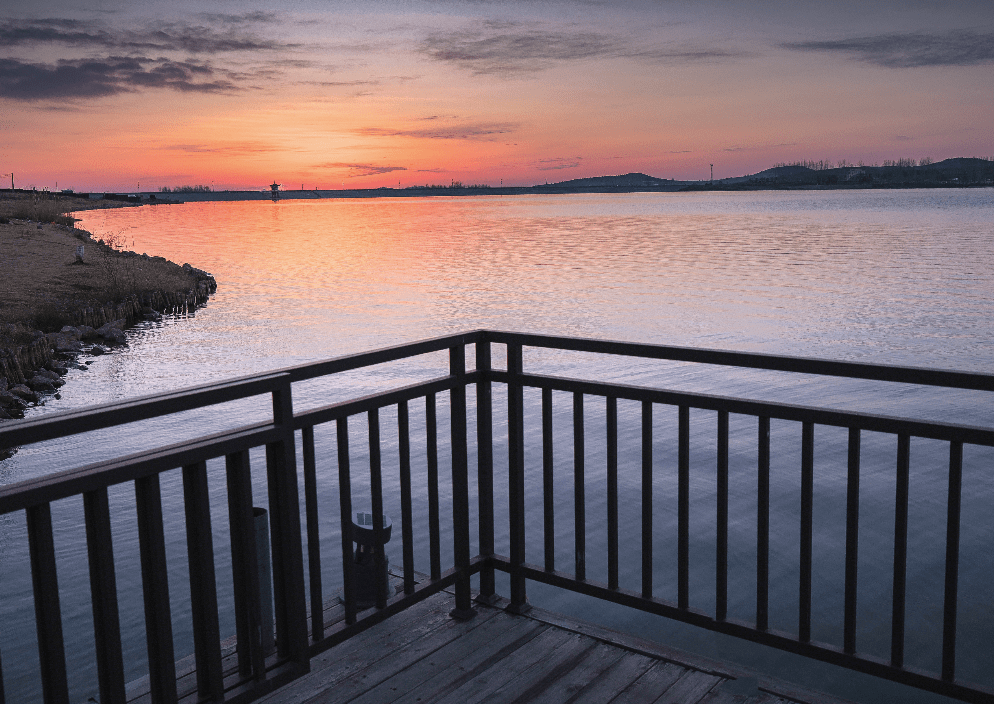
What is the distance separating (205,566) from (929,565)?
694 centimetres

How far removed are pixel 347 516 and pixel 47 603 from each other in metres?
1.31

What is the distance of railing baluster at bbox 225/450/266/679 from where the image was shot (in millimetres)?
3006

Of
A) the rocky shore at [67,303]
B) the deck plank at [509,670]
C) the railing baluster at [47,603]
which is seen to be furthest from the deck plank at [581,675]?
the rocky shore at [67,303]

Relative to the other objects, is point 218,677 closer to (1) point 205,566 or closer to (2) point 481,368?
(1) point 205,566

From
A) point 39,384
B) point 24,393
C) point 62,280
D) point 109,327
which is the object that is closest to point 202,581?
point 24,393

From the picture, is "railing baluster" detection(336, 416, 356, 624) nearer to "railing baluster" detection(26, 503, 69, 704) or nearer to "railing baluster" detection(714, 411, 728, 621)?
"railing baluster" detection(26, 503, 69, 704)

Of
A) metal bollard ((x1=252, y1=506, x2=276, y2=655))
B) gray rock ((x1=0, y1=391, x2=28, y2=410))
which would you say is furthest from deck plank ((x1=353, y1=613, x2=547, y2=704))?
gray rock ((x1=0, y1=391, x2=28, y2=410))

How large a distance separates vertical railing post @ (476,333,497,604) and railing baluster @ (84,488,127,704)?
183 cm

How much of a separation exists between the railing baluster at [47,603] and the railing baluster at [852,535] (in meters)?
2.60

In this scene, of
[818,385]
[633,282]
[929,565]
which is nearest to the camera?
[929,565]

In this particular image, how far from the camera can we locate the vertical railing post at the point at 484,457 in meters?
4.10

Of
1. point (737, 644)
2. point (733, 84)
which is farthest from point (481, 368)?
point (733, 84)

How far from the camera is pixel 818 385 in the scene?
1407cm

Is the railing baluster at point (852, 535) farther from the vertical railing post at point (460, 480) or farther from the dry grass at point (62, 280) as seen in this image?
the dry grass at point (62, 280)
